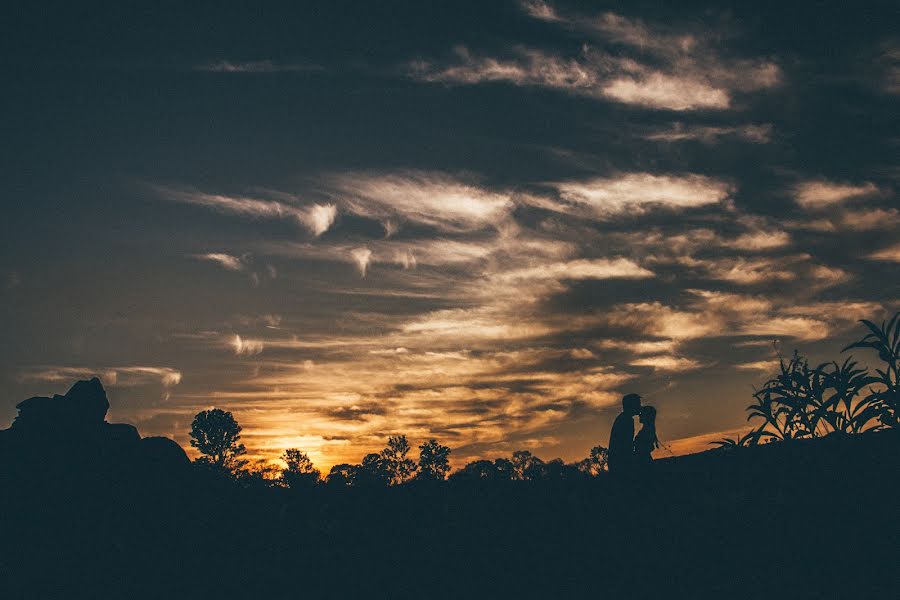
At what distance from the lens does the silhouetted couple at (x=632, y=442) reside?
49.4 feet

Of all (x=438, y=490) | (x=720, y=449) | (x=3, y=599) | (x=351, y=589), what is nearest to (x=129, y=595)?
(x=3, y=599)

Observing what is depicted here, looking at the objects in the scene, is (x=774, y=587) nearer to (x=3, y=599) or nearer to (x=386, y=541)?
(x=386, y=541)

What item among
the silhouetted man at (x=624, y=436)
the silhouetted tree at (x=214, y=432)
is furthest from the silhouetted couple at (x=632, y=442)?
the silhouetted tree at (x=214, y=432)

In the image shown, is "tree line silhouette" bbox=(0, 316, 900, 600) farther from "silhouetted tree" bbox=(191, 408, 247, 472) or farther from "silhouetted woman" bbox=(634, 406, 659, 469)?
"silhouetted tree" bbox=(191, 408, 247, 472)

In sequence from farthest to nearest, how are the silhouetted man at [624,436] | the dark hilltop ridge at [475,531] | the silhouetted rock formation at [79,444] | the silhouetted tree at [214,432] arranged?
1. the silhouetted tree at [214,432]
2. the silhouetted rock formation at [79,444]
3. the silhouetted man at [624,436]
4. the dark hilltop ridge at [475,531]

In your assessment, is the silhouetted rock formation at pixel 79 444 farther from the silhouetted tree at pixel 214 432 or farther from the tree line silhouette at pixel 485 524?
the silhouetted tree at pixel 214 432

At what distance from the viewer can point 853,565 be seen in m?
12.3

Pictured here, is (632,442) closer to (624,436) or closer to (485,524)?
(624,436)

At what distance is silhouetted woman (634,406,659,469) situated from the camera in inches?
599

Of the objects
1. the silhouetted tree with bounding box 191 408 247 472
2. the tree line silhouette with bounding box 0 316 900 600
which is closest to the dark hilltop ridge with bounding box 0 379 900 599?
the tree line silhouette with bounding box 0 316 900 600

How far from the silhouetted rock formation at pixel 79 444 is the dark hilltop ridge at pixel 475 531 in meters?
0.10

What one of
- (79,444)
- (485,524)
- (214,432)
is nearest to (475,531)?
(485,524)

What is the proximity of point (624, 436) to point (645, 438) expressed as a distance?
510mm

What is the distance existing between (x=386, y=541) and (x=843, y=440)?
11517mm
